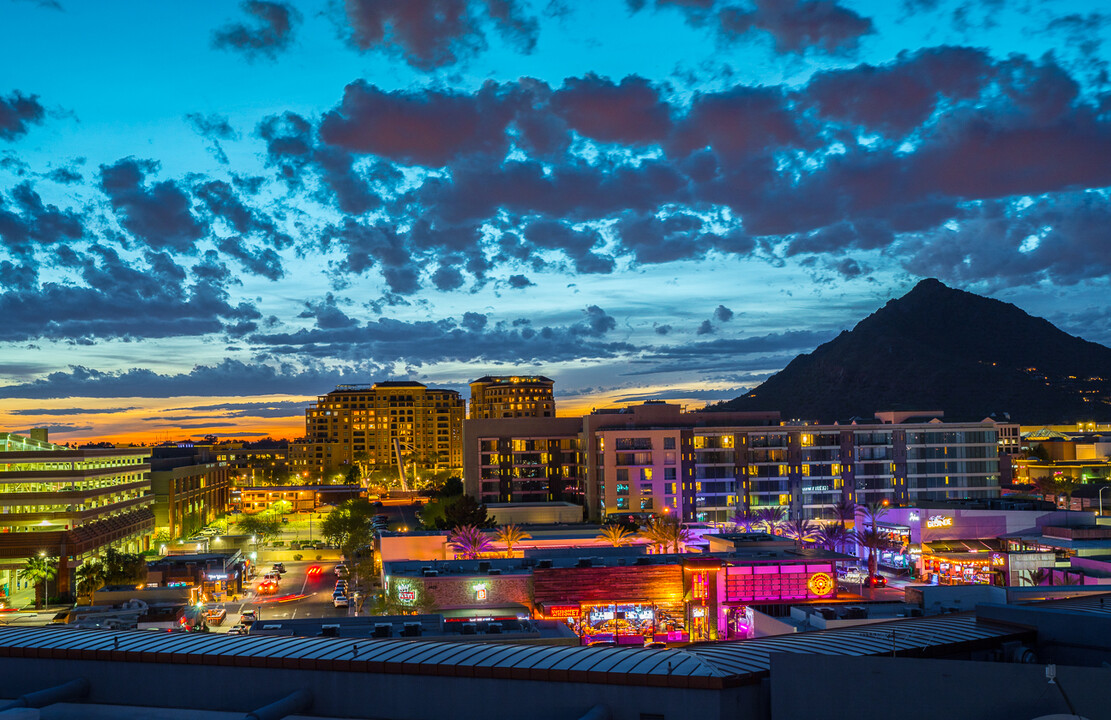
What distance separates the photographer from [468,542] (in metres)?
70.8

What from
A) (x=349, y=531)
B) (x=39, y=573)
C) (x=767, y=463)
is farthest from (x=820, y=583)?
(x=39, y=573)

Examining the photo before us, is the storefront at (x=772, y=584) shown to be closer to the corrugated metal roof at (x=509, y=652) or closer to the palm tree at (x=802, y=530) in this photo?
the palm tree at (x=802, y=530)

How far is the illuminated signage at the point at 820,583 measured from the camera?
5759 cm

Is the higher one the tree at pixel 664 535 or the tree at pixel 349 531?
the tree at pixel 664 535

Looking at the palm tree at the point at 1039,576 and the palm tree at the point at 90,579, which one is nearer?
the palm tree at the point at 1039,576

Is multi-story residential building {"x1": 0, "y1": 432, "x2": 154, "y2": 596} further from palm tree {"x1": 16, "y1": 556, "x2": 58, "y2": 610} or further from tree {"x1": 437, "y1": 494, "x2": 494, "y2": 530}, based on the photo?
tree {"x1": 437, "y1": 494, "x2": 494, "y2": 530}

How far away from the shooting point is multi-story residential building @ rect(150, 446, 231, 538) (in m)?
121

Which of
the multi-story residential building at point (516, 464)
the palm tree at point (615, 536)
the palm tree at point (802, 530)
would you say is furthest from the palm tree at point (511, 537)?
the multi-story residential building at point (516, 464)

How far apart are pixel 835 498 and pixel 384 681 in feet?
328

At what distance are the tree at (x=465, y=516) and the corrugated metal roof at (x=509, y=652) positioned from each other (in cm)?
6633

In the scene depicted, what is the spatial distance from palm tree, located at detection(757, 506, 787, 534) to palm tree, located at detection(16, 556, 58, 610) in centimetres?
6922

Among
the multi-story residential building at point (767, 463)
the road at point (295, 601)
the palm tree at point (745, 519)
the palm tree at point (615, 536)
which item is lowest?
the road at point (295, 601)

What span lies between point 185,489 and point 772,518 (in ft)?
271

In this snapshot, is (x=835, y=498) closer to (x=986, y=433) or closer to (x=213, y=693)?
(x=986, y=433)
